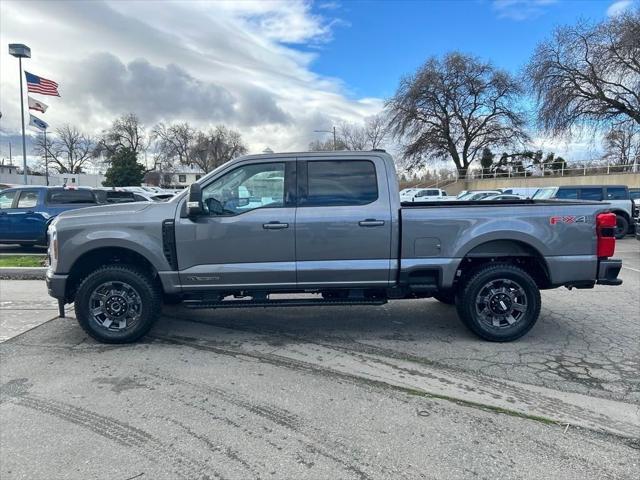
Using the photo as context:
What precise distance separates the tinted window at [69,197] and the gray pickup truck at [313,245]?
7621 mm

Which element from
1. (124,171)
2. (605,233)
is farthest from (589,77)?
(124,171)

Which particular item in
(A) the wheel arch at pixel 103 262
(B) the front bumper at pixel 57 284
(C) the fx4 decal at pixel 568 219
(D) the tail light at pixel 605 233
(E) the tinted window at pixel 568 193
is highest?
(E) the tinted window at pixel 568 193

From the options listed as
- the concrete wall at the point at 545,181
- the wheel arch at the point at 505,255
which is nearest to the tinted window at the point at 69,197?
the wheel arch at the point at 505,255

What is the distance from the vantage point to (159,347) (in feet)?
15.7

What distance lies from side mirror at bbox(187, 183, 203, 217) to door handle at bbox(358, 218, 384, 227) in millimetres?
1682

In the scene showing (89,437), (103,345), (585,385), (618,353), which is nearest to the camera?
(89,437)

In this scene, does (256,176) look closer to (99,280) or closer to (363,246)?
(363,246)

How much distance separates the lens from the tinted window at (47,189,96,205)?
1134 cm

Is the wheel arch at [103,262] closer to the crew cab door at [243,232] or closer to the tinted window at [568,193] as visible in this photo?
the crew cab door at [243,232]

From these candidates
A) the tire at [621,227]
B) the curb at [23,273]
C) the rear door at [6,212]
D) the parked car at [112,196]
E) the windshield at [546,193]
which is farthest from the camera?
the windshield at [546,193]

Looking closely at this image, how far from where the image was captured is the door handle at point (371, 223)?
4.64m

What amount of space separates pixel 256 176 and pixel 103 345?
2536 millimetres

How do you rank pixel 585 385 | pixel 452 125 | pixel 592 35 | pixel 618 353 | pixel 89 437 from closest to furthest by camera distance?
pixel 89 437, pixel 585 385, pixel 618 353, pixel 592 35, pixel 452 125

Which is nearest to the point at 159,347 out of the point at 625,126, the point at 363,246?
the point at 363,246
